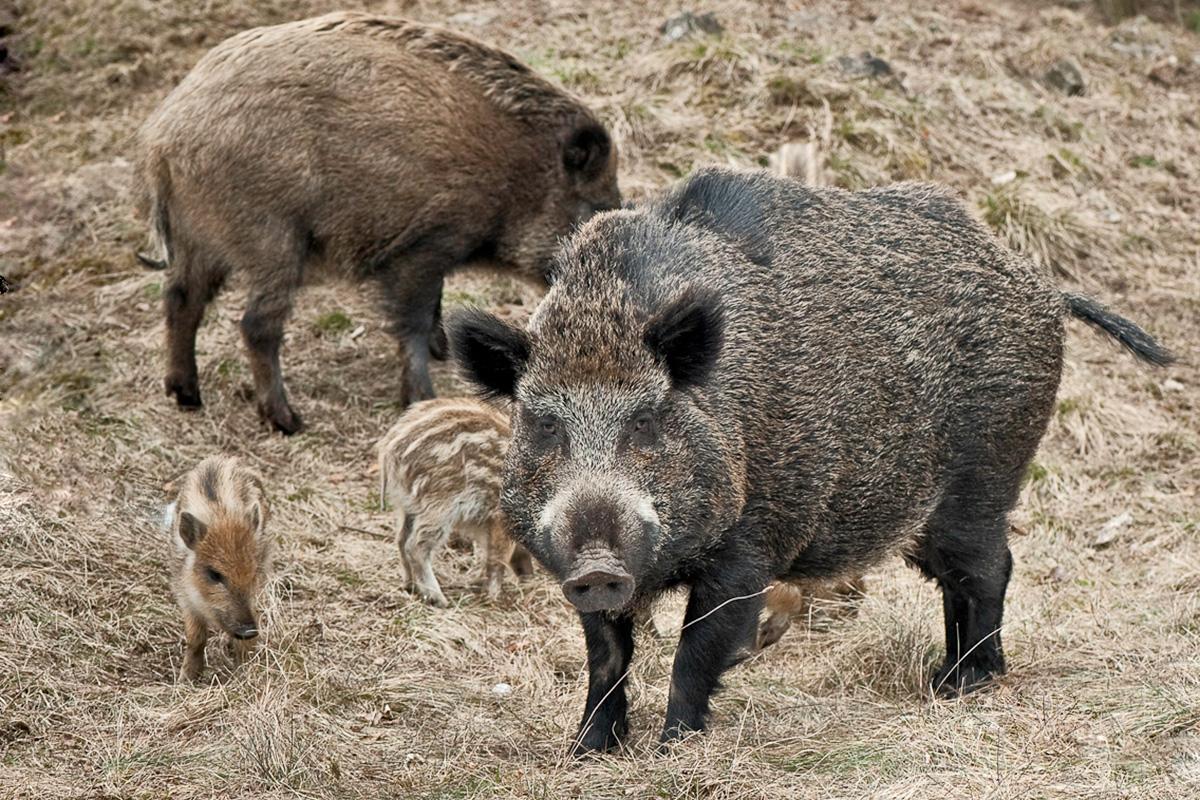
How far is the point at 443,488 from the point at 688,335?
2382 millimetres

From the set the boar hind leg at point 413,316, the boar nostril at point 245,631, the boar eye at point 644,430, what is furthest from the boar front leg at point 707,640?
the boar hind leg at point 413,316

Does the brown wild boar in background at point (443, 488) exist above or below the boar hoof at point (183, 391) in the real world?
above

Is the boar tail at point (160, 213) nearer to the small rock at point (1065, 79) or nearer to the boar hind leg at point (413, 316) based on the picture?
the boar hind leg at point (413, 316)

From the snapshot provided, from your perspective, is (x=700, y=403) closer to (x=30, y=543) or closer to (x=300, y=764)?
(x=300, y=764)

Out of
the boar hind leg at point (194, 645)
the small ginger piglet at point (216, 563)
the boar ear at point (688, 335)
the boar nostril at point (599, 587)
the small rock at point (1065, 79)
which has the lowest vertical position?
the small rock at point (1065, 79)

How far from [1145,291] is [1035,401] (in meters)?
4.64

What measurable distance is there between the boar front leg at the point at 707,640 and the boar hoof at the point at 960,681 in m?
1.07

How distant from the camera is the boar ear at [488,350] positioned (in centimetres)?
445

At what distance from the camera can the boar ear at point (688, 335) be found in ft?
14.2

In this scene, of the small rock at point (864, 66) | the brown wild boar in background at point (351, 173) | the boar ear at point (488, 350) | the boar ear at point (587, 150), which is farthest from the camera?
the small rock at point (864, 66)

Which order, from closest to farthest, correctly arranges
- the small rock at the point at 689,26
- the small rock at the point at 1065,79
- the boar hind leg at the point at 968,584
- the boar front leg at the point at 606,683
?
the boar front leg at the point at 606,683 → the boar hind leg at the point at 968,584 → the small rock at the point at 689,26 → the small rock at the point at 1065,79

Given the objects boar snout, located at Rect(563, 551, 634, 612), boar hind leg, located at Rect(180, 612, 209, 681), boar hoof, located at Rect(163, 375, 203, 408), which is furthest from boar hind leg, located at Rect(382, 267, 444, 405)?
boar snout, located at Rect(563, 551, 634, 612)

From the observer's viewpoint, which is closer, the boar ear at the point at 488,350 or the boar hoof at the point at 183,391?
the boar ear at the point at 488,350

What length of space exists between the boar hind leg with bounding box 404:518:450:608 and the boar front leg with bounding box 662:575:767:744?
6.45ft
